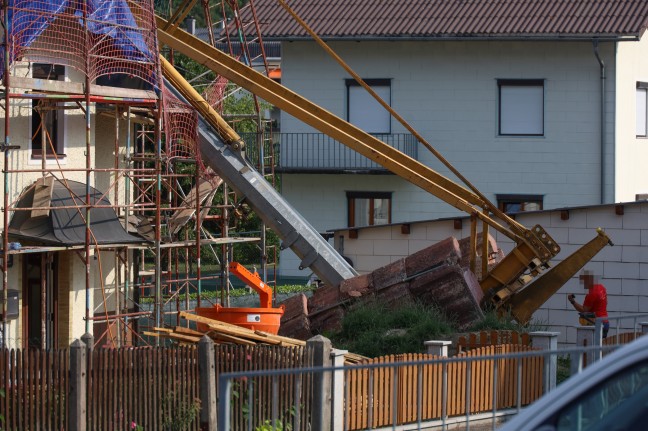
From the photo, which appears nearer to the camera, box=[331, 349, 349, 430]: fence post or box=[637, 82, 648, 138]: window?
box=[331, 349, 349, 430]: fence post

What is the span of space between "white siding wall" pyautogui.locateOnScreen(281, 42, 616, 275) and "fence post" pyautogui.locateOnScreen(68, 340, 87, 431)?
889 inches

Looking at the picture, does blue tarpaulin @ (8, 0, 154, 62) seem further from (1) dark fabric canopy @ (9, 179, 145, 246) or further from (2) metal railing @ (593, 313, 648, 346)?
(2) metal railing @ (593, 313, 648, 346)

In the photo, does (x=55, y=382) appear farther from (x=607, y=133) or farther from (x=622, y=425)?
(x=607, y=133)

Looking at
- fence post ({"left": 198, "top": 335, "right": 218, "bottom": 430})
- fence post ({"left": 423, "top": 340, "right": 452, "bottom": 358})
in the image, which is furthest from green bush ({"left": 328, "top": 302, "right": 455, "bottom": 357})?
fence post ({"left": 198, "top": 335, "right": 218, "bottom": 430})

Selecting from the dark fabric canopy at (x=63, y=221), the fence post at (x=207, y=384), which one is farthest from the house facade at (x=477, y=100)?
the fence post at (x=207, y=384)

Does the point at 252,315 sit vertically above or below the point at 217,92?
below

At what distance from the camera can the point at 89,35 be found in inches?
766

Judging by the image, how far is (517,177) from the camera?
34.2 meters

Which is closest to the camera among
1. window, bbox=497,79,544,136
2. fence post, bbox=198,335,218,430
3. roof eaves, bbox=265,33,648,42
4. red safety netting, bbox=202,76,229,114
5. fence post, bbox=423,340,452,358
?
fence post, bbox=198,335,218,430

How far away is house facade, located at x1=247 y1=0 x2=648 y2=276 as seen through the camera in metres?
33.2

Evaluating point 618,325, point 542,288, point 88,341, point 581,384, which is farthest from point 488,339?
point 581,384

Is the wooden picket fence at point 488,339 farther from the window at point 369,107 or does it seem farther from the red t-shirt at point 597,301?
the window at point 369,107

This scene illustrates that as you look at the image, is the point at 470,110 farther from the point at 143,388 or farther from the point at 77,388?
the point at 77,388

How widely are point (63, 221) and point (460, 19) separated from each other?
59.7ft
